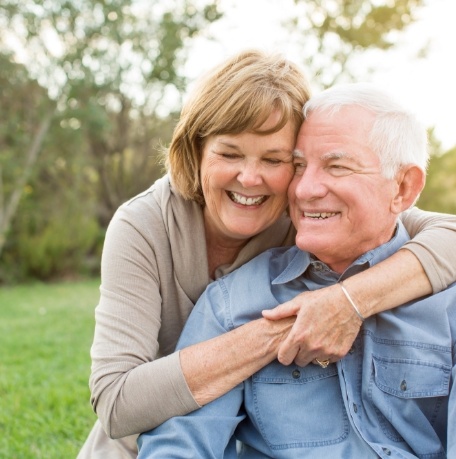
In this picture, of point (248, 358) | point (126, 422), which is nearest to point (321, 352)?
point (248, 358)

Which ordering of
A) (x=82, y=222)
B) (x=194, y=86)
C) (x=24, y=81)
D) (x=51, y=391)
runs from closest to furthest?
(x=194, y=86), (x=51, y=391), (x=24, y=81), (x=82, y=222)

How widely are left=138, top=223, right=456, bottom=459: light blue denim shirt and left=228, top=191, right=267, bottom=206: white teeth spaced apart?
0.36 metres

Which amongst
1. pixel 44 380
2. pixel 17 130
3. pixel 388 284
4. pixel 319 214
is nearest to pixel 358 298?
pixel 388 284

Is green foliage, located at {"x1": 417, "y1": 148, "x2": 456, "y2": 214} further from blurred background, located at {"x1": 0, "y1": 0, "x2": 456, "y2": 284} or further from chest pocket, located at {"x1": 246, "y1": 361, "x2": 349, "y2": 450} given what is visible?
chest pocket, located at {"x1": 246, "y1": 361, "x2": 349, "y2": 450}

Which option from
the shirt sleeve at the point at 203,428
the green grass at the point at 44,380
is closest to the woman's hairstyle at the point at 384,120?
the shirt sleeve at the point at 203,428

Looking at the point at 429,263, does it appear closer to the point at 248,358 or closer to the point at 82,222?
the point at 248,358

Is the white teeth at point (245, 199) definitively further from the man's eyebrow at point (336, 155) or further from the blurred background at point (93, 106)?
the blurred background at point (93, 106)

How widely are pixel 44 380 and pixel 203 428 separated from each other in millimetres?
3244

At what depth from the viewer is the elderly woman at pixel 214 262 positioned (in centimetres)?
218

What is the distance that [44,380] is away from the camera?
5.09 meters

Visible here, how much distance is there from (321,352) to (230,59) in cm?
110

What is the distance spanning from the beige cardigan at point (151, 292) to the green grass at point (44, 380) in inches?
46.3

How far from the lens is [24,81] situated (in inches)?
562

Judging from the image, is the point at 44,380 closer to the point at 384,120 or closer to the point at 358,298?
the point at 358,298
